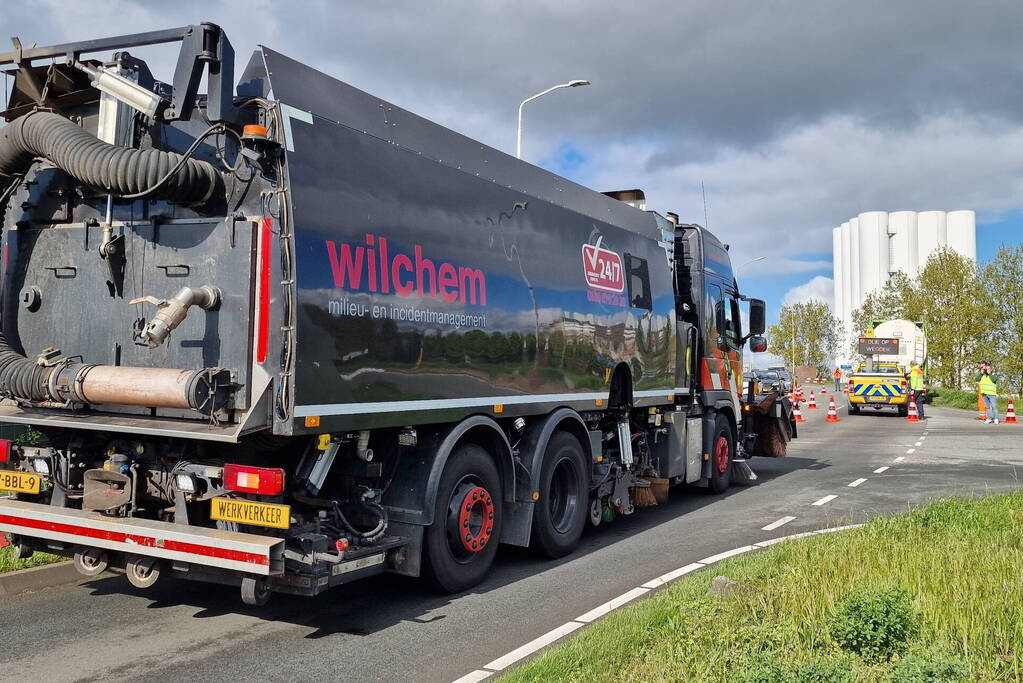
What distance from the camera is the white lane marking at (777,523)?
9.41 meters

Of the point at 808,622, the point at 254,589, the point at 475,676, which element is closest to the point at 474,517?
the point at 475,676

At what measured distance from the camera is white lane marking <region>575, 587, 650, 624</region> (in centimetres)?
607

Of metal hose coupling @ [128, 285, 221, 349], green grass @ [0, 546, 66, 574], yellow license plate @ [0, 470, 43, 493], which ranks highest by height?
metal hose coupling @ [128, 285, 221, 349]

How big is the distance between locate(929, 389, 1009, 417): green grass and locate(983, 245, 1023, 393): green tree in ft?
10.0

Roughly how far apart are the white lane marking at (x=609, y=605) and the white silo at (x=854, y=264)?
298 feet

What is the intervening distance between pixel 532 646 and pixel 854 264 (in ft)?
306

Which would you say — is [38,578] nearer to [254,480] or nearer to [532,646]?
[254,480]

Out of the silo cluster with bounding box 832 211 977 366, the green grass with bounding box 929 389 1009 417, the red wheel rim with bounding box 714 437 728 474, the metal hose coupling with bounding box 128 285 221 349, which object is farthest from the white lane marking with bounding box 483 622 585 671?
the silo cluster with bounding box 832 211 977 366

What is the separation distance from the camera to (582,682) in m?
4.39

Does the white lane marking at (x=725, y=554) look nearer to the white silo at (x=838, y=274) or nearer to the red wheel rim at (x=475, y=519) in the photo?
the red wheel rim at (x=475, y=519)

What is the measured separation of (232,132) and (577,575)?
439 cm

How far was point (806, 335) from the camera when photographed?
76062 mm

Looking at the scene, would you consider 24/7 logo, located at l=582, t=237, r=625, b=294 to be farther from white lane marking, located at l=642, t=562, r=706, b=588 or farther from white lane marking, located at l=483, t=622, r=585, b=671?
white lane marking, located at l=483, t=622, r=585, b=671

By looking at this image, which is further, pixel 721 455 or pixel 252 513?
pixel 721 455
